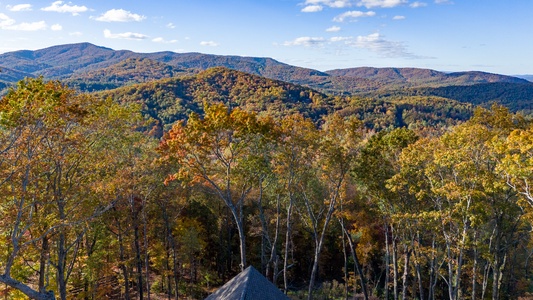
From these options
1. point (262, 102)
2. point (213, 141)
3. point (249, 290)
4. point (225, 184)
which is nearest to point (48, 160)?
point (213, 141)

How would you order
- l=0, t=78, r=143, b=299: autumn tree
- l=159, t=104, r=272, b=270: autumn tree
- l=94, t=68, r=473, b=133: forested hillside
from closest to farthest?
l=0, t=78, r=143, b=299: autumn tree → l=159, t=104, r=272, b=270: autumn tree → l=94, t=68, r=473, b=133: forested hillside

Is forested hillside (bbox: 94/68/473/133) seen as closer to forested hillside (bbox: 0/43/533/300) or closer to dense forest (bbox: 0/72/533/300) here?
dense forest (bbox: 0/72/533/300)

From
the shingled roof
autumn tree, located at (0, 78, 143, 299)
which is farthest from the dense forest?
the shingled roof

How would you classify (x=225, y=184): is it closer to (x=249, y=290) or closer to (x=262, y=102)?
(x=249, y=290)

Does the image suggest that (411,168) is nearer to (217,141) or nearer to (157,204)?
(217,141)

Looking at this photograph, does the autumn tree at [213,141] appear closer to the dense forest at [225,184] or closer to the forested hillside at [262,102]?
the dense forest at [225,184]

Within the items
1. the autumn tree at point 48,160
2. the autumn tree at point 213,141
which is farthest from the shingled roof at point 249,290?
the autumn tree at point 48,160

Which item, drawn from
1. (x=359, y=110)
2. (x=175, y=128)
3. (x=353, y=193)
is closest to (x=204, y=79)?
(x=359, y=110)

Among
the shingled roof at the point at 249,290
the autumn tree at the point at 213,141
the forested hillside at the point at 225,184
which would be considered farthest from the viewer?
the autumn tree at the point at 213,141
